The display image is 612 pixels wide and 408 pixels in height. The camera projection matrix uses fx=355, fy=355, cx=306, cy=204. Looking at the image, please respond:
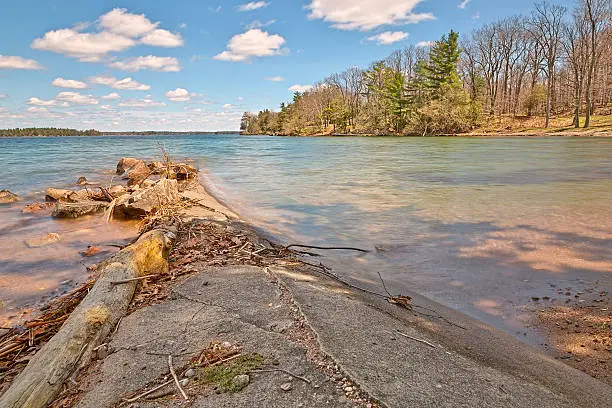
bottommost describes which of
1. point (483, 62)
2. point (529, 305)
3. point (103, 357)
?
point (529, 305)

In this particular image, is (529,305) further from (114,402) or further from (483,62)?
(483,62)

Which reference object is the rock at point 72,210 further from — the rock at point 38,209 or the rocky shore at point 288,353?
the rocky shore at point 288,353

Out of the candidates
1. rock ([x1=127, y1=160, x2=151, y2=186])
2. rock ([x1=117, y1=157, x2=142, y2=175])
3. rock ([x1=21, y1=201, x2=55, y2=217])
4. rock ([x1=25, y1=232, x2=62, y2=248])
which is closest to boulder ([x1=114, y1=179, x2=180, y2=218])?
rock ([x1=25, y1=232, x2=62, y2=248])

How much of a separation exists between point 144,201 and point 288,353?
6.05 metres

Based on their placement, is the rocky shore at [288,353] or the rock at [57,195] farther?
the rock at [57,195]

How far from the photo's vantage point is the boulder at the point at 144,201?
7141 mm

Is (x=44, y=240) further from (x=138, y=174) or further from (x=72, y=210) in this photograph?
(x=138, y=174)

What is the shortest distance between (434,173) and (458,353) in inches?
468

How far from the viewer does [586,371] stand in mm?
2387

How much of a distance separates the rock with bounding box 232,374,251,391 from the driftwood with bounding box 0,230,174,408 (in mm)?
1002

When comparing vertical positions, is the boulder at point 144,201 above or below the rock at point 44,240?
above

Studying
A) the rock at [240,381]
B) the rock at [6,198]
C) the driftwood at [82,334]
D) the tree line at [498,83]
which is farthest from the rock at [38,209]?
the tree line at [498,83]

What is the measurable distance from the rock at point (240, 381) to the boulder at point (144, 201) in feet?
19.4

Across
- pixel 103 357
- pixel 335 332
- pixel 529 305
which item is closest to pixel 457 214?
pixel 529 305
